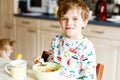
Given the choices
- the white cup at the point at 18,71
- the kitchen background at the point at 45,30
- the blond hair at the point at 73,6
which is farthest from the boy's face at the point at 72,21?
the kitchen background at the point at 45,30

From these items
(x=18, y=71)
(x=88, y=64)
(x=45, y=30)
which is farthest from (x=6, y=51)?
(x=88, y=64)

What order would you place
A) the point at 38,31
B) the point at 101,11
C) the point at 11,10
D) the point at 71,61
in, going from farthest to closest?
the point at 11,10 < the point at 38,31 < the point at 101,11 < the point at 71,61

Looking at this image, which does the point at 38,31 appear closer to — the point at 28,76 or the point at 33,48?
the point at 33,48

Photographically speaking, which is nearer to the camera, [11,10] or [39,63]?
[39,63]

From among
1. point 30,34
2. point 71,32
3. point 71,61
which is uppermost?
point 71,32

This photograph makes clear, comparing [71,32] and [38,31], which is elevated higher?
[71,32]

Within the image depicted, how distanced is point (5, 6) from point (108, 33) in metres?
1.88

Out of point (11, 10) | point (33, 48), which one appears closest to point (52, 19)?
point (33, 48)

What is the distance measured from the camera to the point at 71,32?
1205 millimetres

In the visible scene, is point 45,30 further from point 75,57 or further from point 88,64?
point 88,64

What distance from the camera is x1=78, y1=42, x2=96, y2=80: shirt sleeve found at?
3.69 feet

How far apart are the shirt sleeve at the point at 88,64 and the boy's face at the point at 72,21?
11 centimetres

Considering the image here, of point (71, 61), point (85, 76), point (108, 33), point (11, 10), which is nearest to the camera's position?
point (85, 76)

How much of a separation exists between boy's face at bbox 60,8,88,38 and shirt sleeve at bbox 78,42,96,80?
106 millimetres
